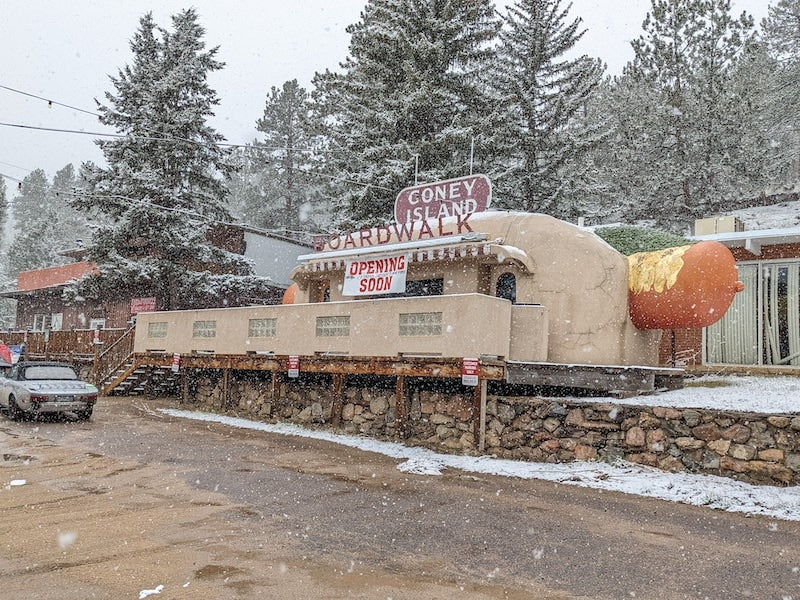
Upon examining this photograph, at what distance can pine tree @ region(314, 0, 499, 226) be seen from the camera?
82.0 ft

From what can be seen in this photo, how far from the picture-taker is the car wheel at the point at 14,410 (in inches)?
635

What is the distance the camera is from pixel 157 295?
91.2 ft

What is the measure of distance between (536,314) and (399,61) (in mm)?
17581

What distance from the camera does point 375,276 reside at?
52.4ft

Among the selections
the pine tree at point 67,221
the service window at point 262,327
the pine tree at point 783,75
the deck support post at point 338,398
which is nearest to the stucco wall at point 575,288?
the deck support post at point 338,398

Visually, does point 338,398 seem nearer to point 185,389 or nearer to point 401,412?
point 401,412

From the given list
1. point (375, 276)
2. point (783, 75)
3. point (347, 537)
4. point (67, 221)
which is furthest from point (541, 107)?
point (67, 221)

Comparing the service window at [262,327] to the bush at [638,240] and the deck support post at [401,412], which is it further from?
the bush at [638,240]

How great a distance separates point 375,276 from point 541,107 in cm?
1631

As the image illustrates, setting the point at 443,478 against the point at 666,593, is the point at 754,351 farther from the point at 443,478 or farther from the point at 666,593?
the point at 666,593

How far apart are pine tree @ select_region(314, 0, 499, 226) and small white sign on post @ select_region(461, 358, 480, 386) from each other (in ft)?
44.7

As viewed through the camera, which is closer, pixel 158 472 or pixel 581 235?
pixel 158 472

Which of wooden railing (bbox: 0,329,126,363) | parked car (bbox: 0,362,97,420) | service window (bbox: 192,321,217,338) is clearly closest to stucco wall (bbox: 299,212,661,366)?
service window (bbox: 192,321,217,338)

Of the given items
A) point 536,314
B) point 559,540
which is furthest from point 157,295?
point 559,540
